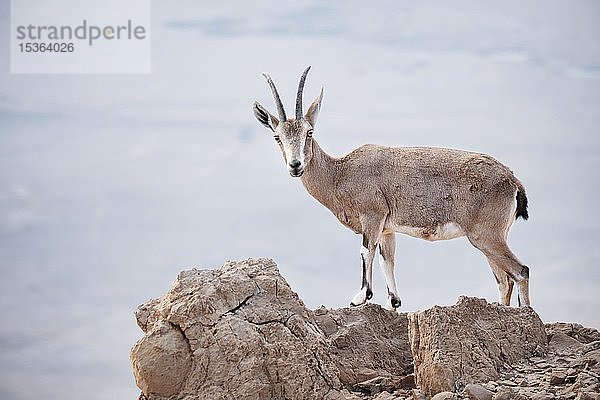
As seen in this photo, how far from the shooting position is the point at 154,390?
291 inches

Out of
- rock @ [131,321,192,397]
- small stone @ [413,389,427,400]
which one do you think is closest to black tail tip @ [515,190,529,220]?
small stone @ [413,389,427,400]

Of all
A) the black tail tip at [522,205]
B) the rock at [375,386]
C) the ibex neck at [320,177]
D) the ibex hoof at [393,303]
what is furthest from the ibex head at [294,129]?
the rock at [375,386]

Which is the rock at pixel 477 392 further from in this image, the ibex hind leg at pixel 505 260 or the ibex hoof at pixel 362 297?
the ibex hind leg at pixel 505 260

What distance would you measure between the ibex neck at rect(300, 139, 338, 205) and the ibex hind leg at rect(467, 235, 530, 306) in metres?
1.80

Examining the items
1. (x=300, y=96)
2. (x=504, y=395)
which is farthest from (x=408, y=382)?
(x=300, y=96)

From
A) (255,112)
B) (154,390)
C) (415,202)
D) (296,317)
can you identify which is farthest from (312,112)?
(154,390)

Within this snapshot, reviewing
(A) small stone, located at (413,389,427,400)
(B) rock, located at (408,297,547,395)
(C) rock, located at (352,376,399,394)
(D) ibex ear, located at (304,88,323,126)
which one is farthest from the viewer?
(D) ibex ear, located at (304,88,323,126)

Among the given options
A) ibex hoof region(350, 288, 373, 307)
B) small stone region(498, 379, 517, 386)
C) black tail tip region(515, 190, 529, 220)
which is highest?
black tail tip region(515, 190, 529, 220)

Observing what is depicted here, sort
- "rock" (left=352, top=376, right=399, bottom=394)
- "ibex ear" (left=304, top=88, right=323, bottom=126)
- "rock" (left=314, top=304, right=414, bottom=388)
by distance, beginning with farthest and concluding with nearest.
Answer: "ibex ear" (left=304, top=88, right=323, bottom=126)
"rock" (left=314, top=304, right=414, bottom=388)
"rock" (left=352, top=376, right=399, bottom=394)

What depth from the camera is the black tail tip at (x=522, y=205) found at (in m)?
10.5

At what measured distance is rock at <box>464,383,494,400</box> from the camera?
6.81 m

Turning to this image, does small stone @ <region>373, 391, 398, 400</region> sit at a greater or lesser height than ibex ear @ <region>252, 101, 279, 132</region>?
lesser

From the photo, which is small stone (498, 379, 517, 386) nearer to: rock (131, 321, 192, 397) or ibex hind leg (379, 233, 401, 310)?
rock (131, 321, 192, 397)

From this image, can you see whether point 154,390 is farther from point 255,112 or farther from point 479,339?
point 255,112
